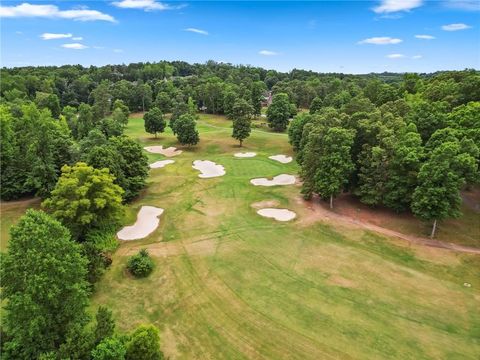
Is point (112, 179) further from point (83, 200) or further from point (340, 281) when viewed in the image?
point (340, 281)

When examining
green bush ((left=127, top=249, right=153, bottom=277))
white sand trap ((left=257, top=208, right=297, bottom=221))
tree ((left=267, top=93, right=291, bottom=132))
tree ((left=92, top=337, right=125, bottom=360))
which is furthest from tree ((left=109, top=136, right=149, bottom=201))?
tree ((left=267, top=93, right=291, bottom=132))

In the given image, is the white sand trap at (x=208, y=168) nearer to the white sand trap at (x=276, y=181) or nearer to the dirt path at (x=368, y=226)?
the white sand trap at (x=276, y=181)

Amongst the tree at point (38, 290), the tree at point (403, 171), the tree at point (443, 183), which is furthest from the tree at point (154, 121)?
the tree at point (38, 290)

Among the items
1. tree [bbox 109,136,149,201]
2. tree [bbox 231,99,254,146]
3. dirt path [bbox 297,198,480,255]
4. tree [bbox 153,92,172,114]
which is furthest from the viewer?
tree [bbox 153,92,172,114]

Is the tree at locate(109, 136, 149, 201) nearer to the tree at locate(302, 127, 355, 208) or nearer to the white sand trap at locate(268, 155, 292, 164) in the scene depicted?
the tree at locate(302, 127, 355, 208)

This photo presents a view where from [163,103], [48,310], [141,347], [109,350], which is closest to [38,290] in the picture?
[48,310]

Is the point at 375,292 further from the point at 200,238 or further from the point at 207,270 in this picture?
the point at 200,238
